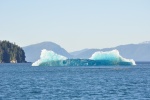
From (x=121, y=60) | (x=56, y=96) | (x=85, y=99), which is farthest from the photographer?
(x=121, y=60)

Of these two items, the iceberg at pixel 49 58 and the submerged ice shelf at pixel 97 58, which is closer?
the submerged ice shelf at pixel 97 58

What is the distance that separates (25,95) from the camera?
63.7 m

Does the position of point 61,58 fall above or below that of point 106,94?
above

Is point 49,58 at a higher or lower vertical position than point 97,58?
higher

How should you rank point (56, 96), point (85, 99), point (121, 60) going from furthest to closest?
point (121, 60), point (56, 96), point (85, 99)

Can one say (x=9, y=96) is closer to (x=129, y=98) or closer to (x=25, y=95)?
(x=25, y=95)

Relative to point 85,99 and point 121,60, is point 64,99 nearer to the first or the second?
point 85,99

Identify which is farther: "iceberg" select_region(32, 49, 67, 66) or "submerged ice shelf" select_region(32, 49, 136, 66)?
"iceberg" select_region(32, 49, 67, 66)

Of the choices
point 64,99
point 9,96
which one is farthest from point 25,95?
point 64,99

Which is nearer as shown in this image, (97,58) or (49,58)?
(49,58)

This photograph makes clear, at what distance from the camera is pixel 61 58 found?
172 m

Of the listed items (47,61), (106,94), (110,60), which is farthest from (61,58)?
(106,94)

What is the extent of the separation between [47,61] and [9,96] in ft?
355

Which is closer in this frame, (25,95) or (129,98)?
(129,98)
